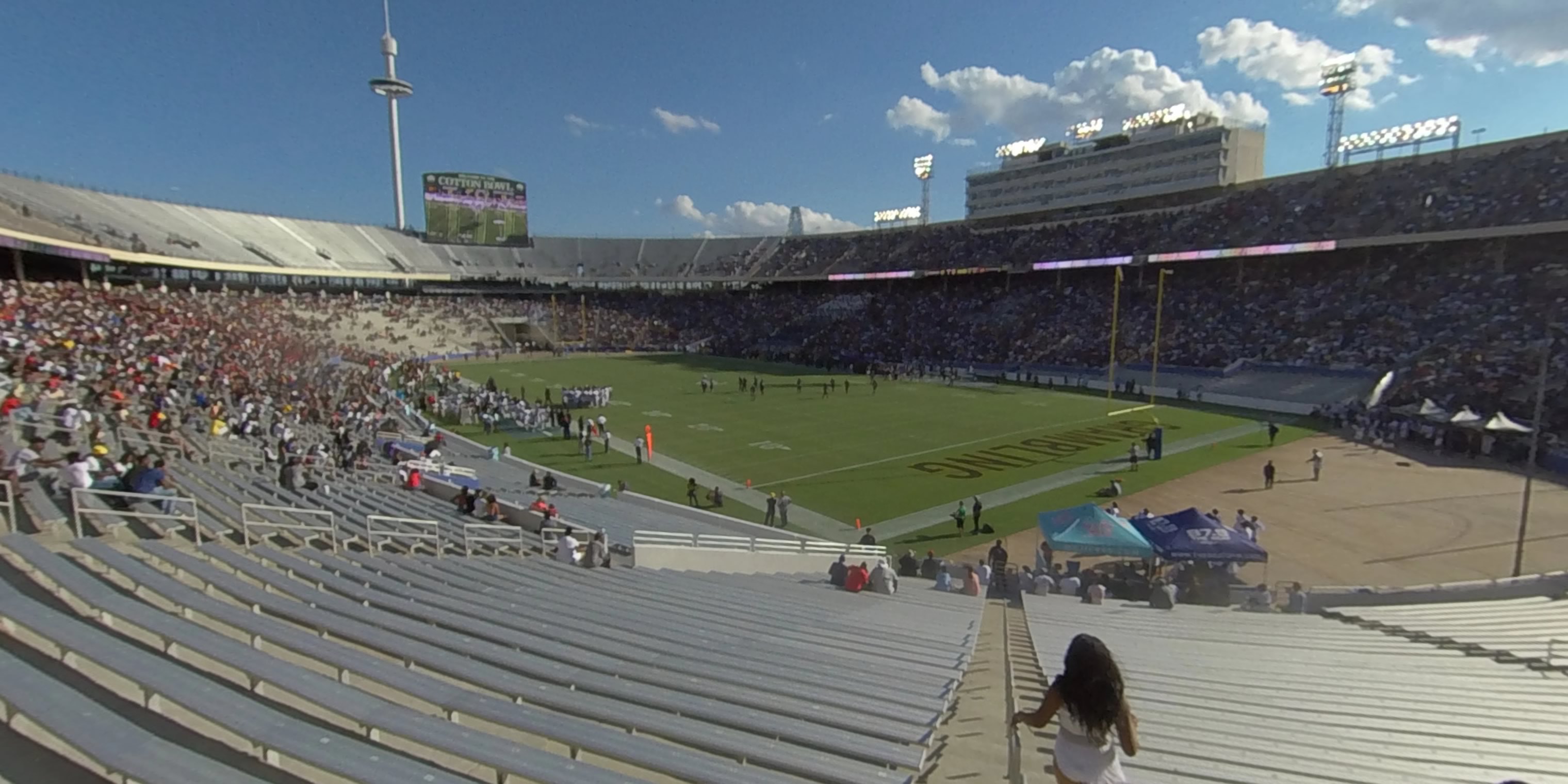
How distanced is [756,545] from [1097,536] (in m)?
6.83

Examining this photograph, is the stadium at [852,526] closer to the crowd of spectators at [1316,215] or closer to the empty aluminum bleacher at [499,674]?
the empty aluminum bleacher at [499,674]

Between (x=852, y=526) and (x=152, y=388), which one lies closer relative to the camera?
(x=852, y=526)

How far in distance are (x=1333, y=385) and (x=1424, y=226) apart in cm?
1396

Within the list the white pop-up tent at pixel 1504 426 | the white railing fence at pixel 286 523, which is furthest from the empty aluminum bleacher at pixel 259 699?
the white pop-up tent at pixel 1504 426

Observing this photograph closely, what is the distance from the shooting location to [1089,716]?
2.90 meters

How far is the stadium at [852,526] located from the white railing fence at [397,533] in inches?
5.5

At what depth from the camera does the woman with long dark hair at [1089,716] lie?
2.86 meters

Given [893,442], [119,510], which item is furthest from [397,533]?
[893,442]

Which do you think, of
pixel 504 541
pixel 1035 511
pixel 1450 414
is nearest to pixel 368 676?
pixel 504 541

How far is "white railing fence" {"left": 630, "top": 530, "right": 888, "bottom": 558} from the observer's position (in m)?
14.5

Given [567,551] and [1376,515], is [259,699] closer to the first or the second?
[567,551]

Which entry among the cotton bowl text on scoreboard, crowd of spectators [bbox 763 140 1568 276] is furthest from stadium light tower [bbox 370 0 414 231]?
crowd of spectators [bbox 763 140 1568 276]

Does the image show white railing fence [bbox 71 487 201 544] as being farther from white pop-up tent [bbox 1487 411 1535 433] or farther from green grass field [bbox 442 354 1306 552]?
white pop-up tent [bbox 1487 411 1535 433]

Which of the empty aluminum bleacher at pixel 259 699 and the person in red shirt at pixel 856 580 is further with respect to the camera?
the person in red shirt at pixel 856 580
